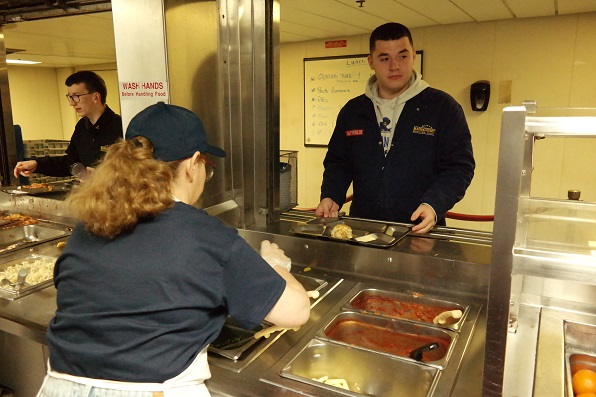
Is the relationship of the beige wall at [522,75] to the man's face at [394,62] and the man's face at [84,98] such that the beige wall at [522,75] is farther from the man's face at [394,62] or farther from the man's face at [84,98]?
the man's face at [84,98]

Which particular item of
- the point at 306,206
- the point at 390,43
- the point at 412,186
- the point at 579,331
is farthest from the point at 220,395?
the point at 306,206

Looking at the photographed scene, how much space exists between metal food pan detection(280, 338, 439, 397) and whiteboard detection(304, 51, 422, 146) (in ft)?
12.5

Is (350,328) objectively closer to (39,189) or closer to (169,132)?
(169,132)

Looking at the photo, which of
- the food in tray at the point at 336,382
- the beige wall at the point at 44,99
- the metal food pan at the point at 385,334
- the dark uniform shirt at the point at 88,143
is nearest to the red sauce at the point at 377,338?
the metal food pan at the point at 385,334

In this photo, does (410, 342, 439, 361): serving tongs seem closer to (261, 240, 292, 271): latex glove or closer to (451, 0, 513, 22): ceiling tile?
(261, 240, 292, 271): latex glove

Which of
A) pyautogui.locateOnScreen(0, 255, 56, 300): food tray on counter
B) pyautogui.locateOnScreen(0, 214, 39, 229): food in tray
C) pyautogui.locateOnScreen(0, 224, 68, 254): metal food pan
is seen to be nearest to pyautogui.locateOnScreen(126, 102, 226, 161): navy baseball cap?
pyautogui.locateOnScreen(0, 255, 56, 300): food tray on counter

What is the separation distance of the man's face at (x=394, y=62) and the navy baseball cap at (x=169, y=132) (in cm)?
133

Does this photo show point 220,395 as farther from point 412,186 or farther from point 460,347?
point 412,186

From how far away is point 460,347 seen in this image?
4.13ft

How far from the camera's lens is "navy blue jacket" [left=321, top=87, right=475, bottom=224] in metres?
2.15

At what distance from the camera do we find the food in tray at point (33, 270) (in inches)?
72.1

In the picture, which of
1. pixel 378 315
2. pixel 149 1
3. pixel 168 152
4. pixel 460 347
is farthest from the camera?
pixel 149 1

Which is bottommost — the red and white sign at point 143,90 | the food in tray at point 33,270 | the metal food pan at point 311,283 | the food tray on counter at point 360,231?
the food in tray at point 33,270

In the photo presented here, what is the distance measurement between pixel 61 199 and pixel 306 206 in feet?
10.6
